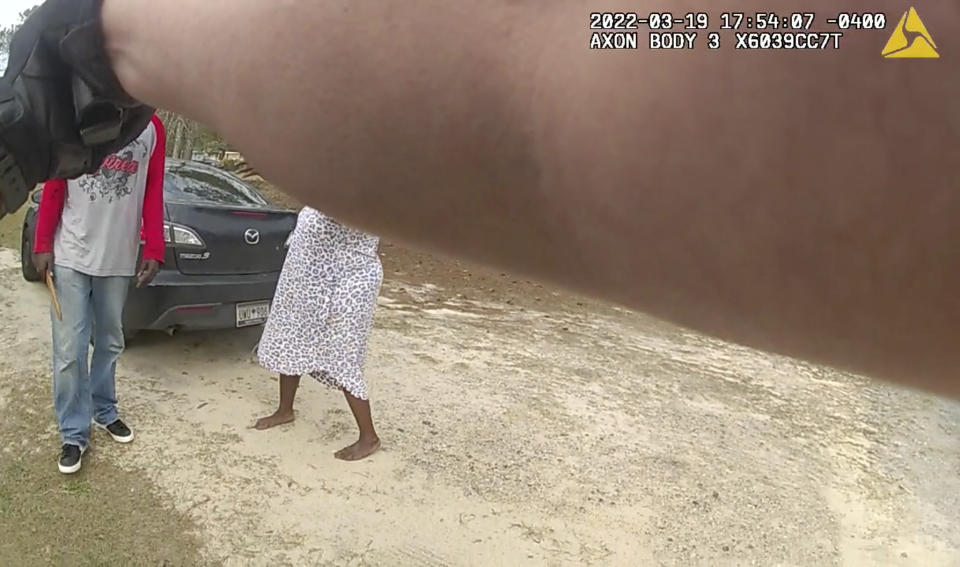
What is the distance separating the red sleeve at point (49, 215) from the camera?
3.67 m

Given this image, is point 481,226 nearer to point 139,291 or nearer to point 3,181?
point 3,181

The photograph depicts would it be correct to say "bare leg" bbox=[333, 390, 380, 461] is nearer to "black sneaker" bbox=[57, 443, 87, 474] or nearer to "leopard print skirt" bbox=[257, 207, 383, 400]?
"leopard print skirt" bbox=[257, 207, 383, 400]

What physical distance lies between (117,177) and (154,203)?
0.75ft

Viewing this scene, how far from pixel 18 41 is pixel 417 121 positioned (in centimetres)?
60

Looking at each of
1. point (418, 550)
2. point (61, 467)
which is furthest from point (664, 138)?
point (61, 467)

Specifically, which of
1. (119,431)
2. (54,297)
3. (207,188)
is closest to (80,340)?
(54,297)

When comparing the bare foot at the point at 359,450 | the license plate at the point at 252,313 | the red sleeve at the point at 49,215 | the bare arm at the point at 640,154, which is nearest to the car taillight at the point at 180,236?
the license plate at the point at 252,313

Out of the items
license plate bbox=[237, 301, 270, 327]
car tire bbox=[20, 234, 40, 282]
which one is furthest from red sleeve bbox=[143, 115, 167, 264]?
car tire bbox=[20, 234, 40, 282]

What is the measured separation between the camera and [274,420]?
4219 millimetres

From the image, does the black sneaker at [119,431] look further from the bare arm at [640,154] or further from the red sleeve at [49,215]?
the bare arm at [640,154]

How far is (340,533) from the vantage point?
329 cm

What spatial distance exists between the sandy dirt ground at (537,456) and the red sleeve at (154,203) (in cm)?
99

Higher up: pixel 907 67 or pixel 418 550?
pixel 907 67

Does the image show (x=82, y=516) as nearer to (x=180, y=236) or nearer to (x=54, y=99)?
(x=180, y=236)
